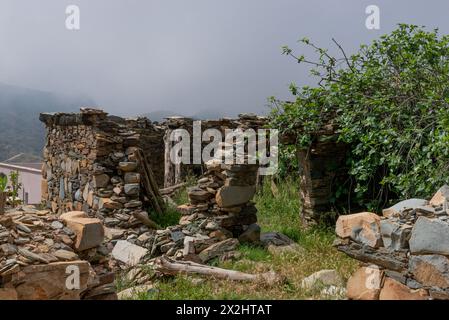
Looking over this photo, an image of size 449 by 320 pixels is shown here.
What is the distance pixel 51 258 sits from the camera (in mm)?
3494

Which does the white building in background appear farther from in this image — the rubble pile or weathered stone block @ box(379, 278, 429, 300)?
weathered stone block @ box(379, 278, 429, 300)

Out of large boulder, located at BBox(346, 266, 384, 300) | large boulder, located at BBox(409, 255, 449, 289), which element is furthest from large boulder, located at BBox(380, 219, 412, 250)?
large boulder, located at BBox(346, 266, 384, 300)

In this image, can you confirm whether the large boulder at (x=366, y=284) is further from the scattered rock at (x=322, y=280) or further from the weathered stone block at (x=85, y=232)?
the weathered stone block at (x=85, y=232)

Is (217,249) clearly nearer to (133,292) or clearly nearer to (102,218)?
(133,292)

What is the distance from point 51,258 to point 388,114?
509cm

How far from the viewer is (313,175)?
7184 millimetres

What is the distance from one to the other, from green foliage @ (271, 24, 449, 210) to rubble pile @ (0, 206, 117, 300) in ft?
12.1

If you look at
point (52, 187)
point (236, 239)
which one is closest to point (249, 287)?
point (236, 239)

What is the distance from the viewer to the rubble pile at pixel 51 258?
3.27 meters

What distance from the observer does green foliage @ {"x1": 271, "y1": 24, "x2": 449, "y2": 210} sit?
5.52 meters

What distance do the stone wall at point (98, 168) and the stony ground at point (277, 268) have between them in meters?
0.83

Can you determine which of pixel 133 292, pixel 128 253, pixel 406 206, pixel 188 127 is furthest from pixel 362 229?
pixel 188 127

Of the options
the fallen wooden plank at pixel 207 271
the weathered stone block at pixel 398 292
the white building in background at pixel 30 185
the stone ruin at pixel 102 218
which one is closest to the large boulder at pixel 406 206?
the weathered stone block at pixel 398 292

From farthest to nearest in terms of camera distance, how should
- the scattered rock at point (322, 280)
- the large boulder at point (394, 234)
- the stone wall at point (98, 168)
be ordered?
the stone wall at point (98, 168) → the scattered rock at point (322, 280) → the large boulder at point (394, 234)
